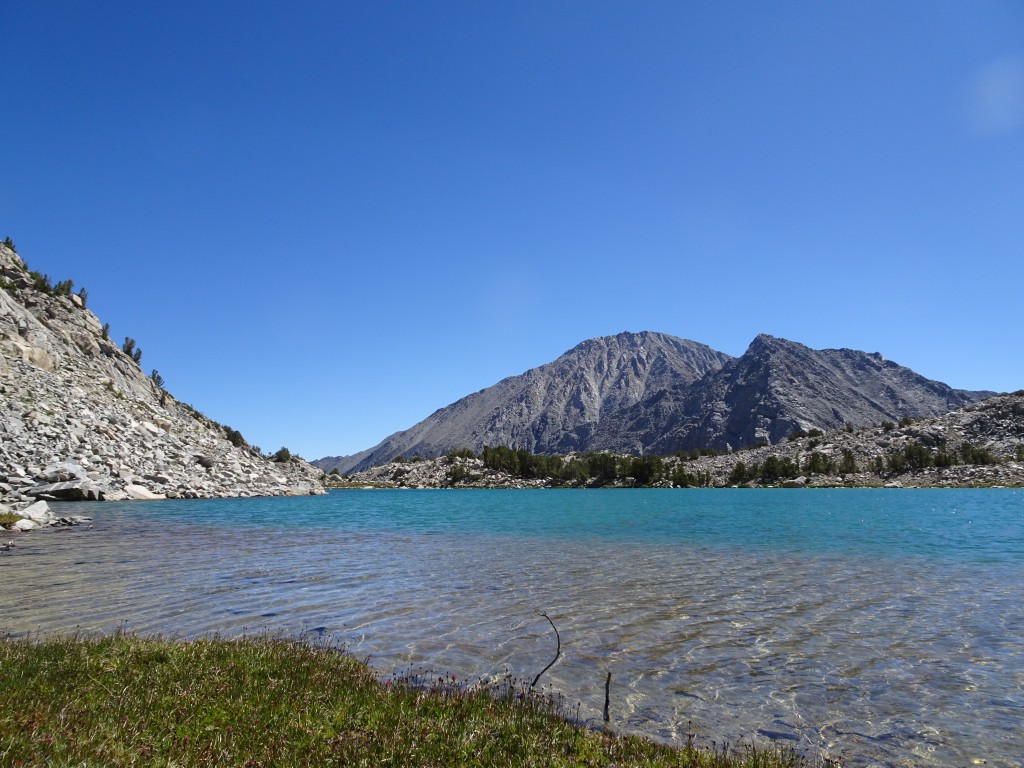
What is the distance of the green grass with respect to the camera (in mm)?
6707

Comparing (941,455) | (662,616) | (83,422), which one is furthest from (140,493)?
(941,455)

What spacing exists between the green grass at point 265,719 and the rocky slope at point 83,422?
48565mm

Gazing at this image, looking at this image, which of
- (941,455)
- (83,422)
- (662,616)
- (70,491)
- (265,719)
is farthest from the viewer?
(941,455)

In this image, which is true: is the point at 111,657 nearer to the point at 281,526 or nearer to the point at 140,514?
the point at 281,526

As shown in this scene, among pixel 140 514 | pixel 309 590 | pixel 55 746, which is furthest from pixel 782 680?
pixel 140 514

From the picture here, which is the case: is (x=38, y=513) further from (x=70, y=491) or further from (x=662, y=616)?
(x=662, y=616)

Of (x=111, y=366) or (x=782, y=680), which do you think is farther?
(x=111, y=366)

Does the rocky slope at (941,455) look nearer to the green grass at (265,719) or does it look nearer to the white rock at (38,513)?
the green grass at (265,719)

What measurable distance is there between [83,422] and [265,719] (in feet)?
260

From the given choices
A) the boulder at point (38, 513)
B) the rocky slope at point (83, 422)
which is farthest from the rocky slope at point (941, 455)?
the boulder at point (38, 513)

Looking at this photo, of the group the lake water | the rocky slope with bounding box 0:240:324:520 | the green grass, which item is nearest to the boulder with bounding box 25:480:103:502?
the rocky slope with bounding box 0:240:324:520

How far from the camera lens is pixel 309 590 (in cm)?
2086

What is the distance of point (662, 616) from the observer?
17234mm

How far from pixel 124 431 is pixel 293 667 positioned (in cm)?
8278
